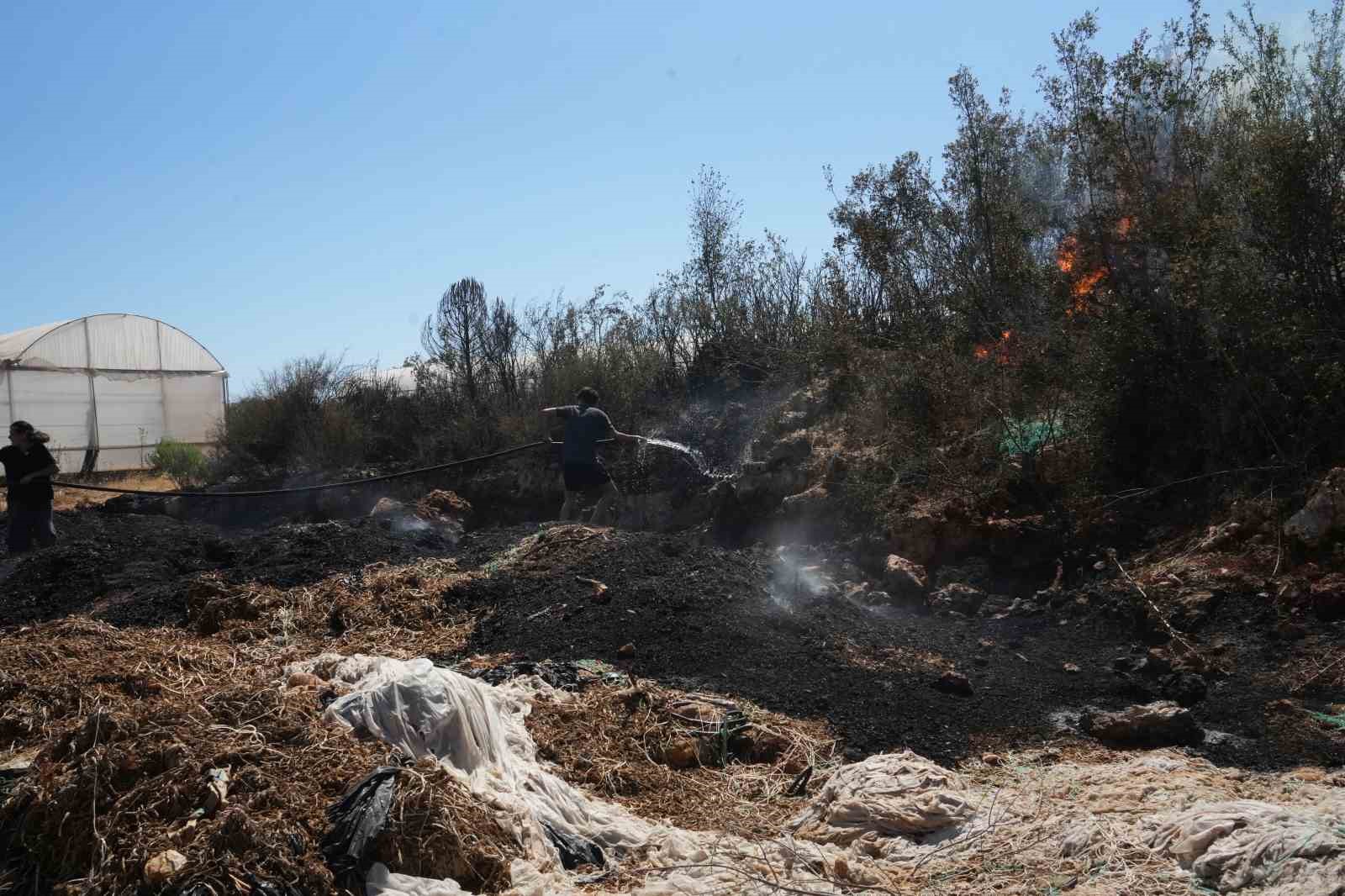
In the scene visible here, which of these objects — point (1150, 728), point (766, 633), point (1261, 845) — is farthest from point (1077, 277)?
point (1261, 845)

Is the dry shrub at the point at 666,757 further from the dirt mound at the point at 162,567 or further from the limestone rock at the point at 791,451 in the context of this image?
the limestone rock at the point at 791,451

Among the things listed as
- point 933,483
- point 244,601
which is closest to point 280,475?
point 244,601

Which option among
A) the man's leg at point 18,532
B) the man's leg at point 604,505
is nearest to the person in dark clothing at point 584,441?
the man's leg at point 604,505

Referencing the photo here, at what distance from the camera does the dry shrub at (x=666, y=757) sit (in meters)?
4.07

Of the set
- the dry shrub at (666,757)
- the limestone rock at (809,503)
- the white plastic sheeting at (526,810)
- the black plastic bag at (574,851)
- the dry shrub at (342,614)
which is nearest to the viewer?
the white plastic sheeting at (526,810)

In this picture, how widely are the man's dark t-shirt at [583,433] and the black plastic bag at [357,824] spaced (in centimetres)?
732

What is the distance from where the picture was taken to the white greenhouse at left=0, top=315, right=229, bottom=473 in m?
20.6

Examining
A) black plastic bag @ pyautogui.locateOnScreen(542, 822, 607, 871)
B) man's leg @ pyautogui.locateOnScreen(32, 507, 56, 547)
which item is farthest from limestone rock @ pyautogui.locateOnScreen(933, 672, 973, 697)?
man's leg @ pyautogui.locateOnScreen(32, 507, 56, 547)

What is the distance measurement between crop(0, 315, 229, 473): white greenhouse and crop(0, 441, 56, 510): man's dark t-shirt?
1183cm

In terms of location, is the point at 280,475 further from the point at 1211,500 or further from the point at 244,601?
the point at 1211,500

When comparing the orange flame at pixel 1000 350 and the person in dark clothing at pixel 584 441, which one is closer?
the orange flame at pixel 1000 350

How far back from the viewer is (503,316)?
1792cm

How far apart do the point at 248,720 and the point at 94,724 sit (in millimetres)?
509

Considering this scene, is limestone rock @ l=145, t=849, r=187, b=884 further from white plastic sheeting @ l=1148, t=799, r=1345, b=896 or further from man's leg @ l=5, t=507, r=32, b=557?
man's leg @ l=5, t=507, r=32, b=557
